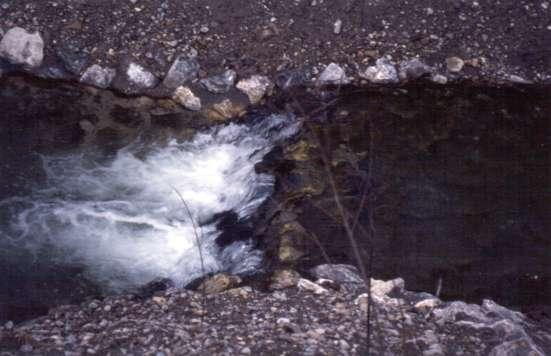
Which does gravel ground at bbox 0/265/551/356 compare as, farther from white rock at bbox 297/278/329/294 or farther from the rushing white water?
the rushing white water

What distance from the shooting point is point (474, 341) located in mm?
3766

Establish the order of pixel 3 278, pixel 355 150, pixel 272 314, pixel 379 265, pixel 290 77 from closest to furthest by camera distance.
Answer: pixel 272 314, pixel 3 278, pixel 379 265, pixel 355 150, pixel 290 77

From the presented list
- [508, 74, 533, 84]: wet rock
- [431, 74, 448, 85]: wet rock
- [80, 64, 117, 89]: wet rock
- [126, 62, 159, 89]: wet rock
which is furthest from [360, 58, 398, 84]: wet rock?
[80, 64, 117, 89]: wet rock

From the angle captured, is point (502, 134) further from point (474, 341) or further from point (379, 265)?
point (474, 341)

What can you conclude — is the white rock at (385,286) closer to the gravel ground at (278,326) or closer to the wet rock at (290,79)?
the gravel ground at (278,326)

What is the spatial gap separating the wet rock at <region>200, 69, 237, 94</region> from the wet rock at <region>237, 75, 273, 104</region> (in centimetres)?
9

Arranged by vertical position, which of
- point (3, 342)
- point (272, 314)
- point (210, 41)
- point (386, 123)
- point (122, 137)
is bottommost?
point (3, 342)

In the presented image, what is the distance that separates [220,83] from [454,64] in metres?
2.25

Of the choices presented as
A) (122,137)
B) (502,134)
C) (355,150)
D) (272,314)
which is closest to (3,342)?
(272,314)

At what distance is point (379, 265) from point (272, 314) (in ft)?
3.82

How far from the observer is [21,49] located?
6086 millimetres

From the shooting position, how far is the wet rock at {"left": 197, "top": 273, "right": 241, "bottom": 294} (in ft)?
14.3

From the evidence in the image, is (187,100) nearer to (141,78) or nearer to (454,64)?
(141,78)

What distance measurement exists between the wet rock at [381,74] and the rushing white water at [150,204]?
988 millimetres
